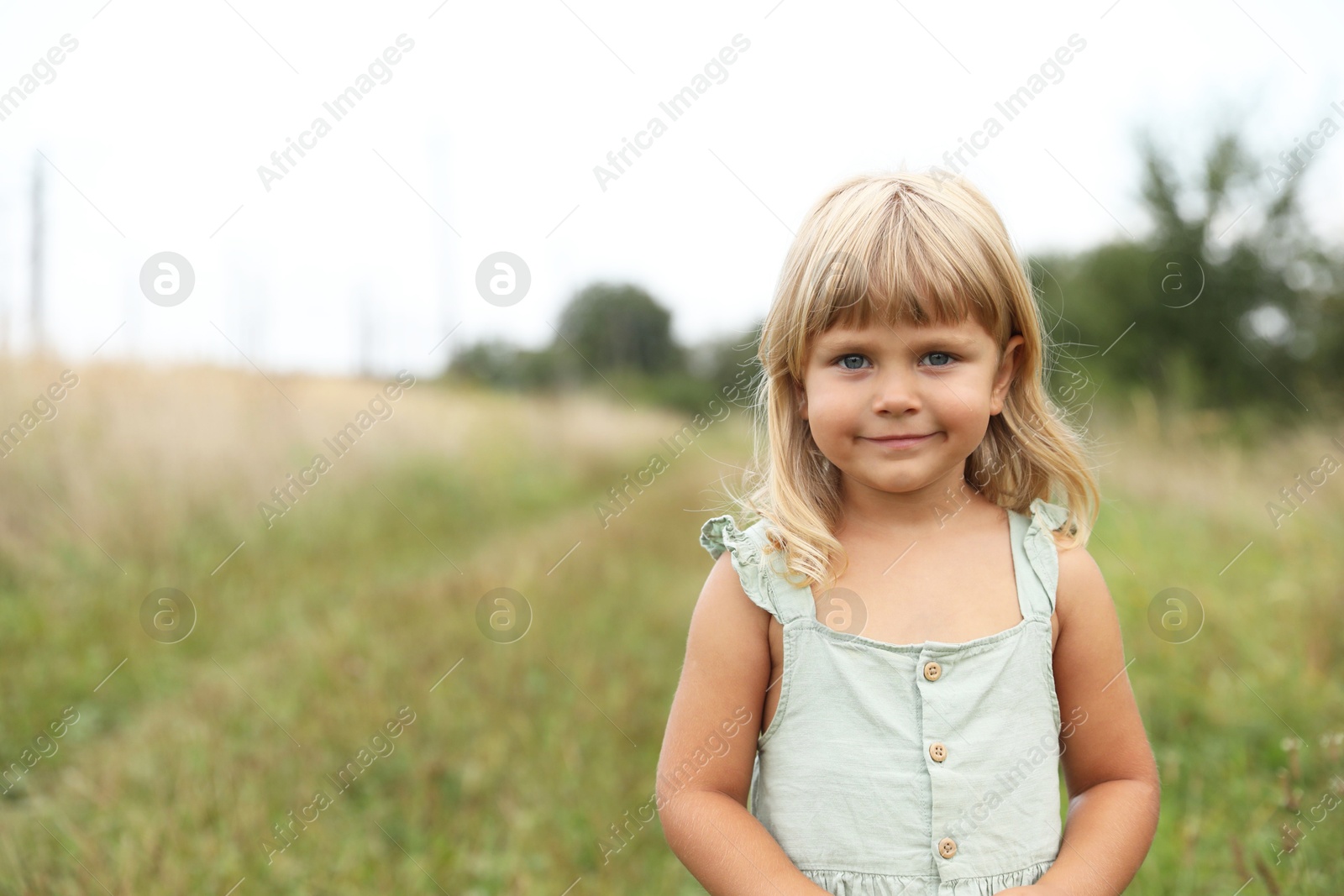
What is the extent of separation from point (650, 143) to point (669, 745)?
3551 millimetres

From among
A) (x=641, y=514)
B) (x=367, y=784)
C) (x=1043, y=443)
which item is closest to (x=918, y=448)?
(x=1043, y=443)

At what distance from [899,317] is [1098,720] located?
29.1 inches

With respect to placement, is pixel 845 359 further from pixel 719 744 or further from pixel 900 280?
pixel 719 744

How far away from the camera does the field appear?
9.37ft

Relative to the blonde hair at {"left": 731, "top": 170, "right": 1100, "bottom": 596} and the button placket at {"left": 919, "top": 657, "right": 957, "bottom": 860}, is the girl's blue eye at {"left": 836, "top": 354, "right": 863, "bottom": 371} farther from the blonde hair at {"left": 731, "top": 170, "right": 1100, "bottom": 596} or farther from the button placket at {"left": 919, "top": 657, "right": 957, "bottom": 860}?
the button placket at {"left": 919, "top": 657, "right": 957, "bottom": 860}

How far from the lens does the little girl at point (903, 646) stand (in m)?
1.45

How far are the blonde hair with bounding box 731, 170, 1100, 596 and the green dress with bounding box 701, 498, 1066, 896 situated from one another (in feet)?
0.48

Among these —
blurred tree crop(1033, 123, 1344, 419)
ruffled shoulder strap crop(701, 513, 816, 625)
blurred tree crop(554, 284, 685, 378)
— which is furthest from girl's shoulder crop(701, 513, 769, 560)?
blurred tree crop(554, 284, 685, 378)

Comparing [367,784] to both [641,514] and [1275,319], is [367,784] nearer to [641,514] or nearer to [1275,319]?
[641,514]

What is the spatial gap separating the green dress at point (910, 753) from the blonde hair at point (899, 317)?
0.48 ft

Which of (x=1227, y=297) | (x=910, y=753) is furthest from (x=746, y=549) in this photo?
(x=1227, y=297)

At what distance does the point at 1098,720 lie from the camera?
155cm

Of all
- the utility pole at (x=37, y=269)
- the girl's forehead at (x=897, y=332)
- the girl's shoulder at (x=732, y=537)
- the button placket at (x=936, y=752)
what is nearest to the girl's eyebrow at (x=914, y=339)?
the girl's forehead at (x=897, y=332)

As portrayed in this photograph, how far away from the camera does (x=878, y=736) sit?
1.47m
